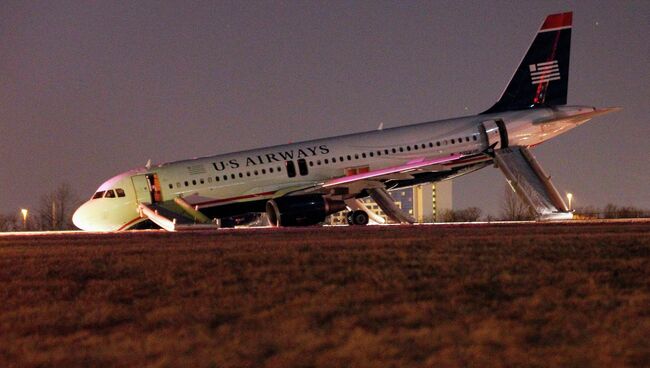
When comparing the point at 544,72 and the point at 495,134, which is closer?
the point at 495,134

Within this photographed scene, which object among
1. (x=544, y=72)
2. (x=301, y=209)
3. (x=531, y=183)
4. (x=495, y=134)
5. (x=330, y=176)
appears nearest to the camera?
(x=301, y=209)

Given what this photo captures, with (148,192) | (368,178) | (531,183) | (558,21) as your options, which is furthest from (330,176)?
(558,21)

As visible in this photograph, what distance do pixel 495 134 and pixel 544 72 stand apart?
4.96 m

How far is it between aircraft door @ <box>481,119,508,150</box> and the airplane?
42mm

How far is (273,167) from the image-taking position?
3569 centimetres

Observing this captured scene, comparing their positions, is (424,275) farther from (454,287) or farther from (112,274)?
(112,274)

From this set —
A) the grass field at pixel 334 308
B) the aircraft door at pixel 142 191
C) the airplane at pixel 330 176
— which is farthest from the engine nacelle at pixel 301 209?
the grass field at pixel 334 308

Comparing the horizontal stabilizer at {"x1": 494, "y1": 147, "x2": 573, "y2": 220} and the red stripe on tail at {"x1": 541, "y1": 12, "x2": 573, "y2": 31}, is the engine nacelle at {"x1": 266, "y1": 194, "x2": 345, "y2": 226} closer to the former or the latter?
the horizontal stabilizer at {"x1": 494, "y1": 147, "x2": 573, "y2": 220}

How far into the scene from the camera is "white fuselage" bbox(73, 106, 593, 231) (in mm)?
35125

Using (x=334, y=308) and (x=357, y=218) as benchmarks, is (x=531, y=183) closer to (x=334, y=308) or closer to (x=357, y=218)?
(x=357, y=218)

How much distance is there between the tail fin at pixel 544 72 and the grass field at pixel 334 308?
22468 millimetres

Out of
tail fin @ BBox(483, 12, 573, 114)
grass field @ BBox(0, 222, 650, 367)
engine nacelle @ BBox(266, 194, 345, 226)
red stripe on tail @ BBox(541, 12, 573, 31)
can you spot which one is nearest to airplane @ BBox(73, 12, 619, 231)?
engine nacelle @ BBox(266, 194, 345, 226)

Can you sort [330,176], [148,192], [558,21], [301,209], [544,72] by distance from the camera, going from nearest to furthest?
[301,209] < [148,192] < [330,176] < [544,72] < [558,21]

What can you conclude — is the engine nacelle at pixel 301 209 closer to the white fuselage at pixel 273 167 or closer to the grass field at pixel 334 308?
the white fuselage at pixel 273 167
